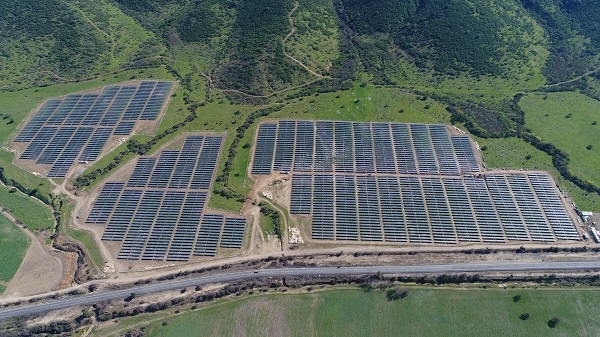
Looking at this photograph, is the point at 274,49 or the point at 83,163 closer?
the point at 83,163

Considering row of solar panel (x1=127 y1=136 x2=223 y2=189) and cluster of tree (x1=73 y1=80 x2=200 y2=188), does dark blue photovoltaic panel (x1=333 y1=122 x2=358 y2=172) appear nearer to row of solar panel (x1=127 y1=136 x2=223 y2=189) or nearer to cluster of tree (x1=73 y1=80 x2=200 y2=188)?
row of solar panel (x1=127 y1=136 x2=223 y2=189)

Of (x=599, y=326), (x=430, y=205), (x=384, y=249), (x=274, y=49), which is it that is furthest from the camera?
(x=274, y=49)

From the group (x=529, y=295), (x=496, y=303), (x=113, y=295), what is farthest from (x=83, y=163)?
(x=529, y=295)

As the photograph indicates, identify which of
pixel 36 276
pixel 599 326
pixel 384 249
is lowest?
pixel 36 276

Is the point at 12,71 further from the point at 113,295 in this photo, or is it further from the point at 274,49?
the point at 113,295

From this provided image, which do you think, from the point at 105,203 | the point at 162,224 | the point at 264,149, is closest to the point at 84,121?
the point at 105,203

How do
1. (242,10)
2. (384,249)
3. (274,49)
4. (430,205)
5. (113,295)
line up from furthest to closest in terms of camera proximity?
(242,10) → (274,49) → (430,205) → (384,249) → (113,295)

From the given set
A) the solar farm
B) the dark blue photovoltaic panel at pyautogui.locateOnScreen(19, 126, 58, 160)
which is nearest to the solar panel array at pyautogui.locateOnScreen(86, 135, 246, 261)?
the solar farm
